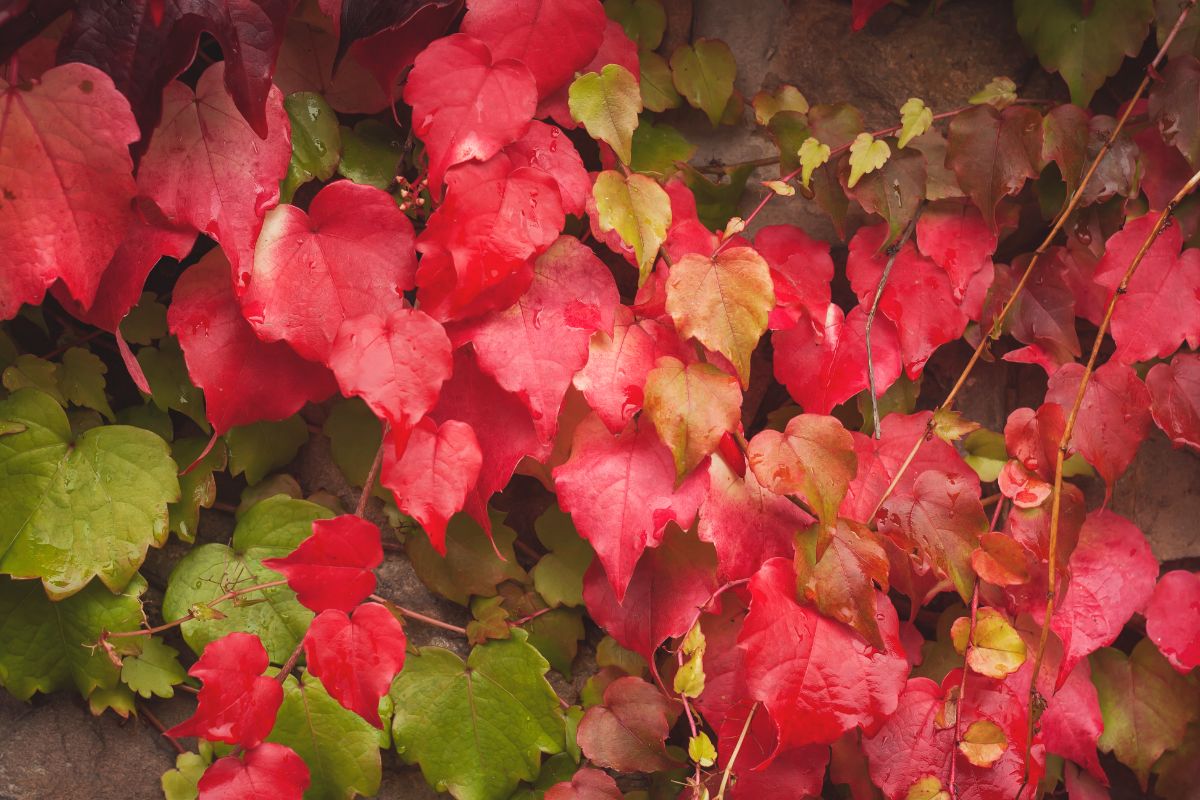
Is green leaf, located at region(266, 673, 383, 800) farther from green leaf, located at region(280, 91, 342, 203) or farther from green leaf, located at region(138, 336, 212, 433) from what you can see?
green leaf, located at region(280, 91, 342, 203)

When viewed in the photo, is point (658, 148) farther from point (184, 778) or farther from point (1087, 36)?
point (184, 778)

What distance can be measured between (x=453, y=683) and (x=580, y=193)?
2.09ft

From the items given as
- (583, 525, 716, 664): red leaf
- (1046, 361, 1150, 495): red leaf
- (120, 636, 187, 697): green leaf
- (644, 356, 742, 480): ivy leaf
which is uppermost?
(644, 356, 742, 480): ivy leaf

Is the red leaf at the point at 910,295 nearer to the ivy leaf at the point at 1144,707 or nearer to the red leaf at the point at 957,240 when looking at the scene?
the red leaf at the point at 957,240

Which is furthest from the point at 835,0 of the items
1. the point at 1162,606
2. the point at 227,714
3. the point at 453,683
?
the point at 227,714

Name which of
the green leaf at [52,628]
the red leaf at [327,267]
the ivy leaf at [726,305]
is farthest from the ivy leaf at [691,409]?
the green leaf at [52,628]

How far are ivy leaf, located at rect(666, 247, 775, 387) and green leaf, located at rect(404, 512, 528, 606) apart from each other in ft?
1.40

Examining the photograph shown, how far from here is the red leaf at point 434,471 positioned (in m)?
0.84

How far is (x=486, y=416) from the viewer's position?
944mm

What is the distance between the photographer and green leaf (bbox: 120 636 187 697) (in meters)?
1.06

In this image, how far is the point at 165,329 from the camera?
40.6 inches

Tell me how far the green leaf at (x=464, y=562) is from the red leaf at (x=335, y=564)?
212 mm

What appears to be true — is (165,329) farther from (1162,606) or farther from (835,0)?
(1162,606)

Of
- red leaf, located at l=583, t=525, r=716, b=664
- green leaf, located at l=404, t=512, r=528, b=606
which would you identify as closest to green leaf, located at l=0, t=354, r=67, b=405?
green leaf, located at l=404, t=512, r=528, b=606
